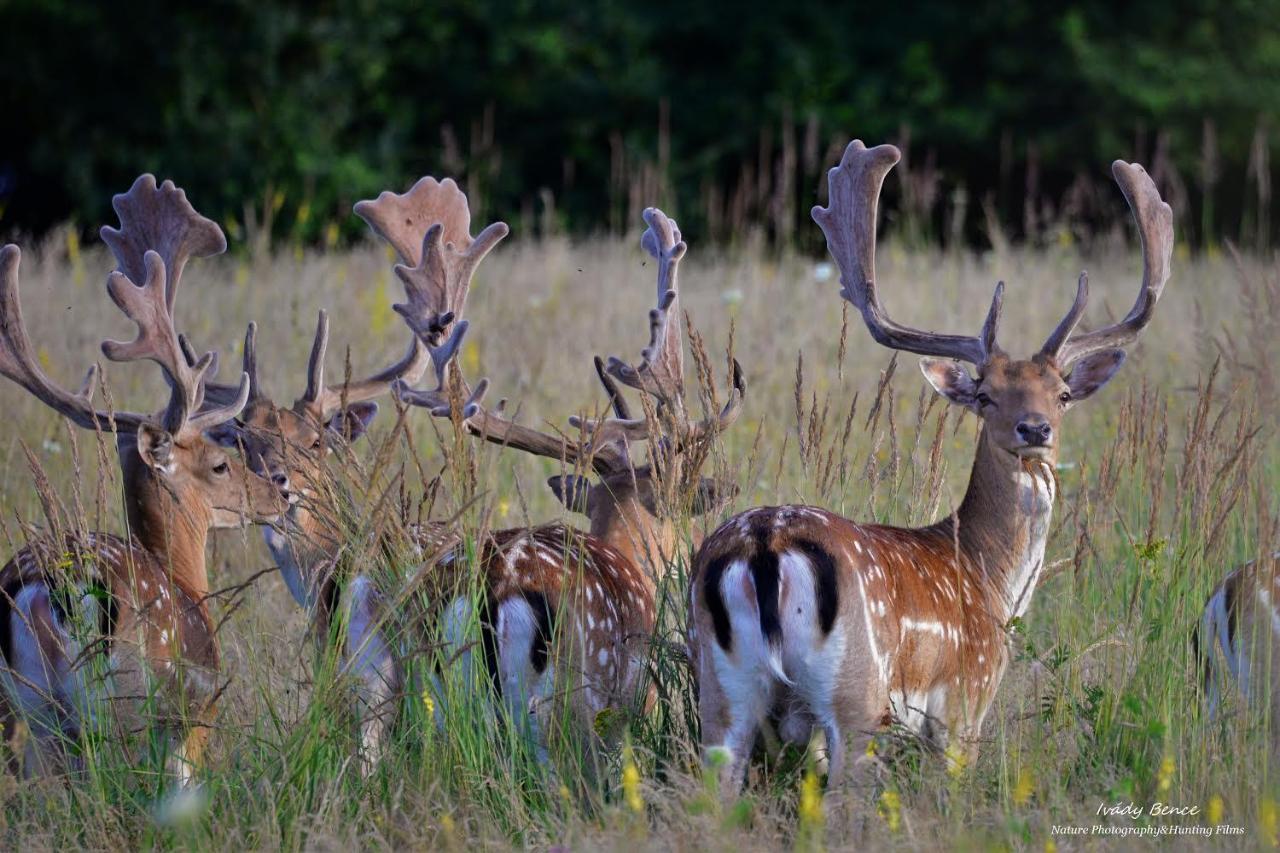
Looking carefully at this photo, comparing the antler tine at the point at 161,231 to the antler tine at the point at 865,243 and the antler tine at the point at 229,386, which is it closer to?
the antler tine at the point at 229,386

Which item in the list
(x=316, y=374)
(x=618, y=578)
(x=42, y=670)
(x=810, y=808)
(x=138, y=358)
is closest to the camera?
(x=810, y=808)

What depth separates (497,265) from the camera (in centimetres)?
1134

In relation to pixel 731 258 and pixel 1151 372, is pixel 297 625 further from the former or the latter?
pixel 731 258

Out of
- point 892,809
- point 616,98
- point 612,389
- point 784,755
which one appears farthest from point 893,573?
point 616,98

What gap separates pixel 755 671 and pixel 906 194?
818 centimetres

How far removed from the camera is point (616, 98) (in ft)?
57.9

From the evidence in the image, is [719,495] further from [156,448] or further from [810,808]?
[156,448]

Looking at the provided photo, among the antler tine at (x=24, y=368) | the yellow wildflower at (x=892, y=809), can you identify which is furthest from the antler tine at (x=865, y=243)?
the antler tine at (x=24, y=368)

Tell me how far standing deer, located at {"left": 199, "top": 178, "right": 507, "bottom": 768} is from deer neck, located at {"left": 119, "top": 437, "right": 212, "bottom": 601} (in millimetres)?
234

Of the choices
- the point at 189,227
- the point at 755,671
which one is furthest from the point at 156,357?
the point at 755,671

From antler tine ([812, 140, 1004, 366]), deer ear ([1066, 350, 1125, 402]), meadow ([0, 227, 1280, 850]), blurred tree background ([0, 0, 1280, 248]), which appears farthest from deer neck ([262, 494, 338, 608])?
blurred tree background ([0, 0, 1280, 248])

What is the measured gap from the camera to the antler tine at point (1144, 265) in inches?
198

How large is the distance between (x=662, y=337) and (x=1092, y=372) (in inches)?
50.8

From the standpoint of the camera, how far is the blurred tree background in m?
16.9
